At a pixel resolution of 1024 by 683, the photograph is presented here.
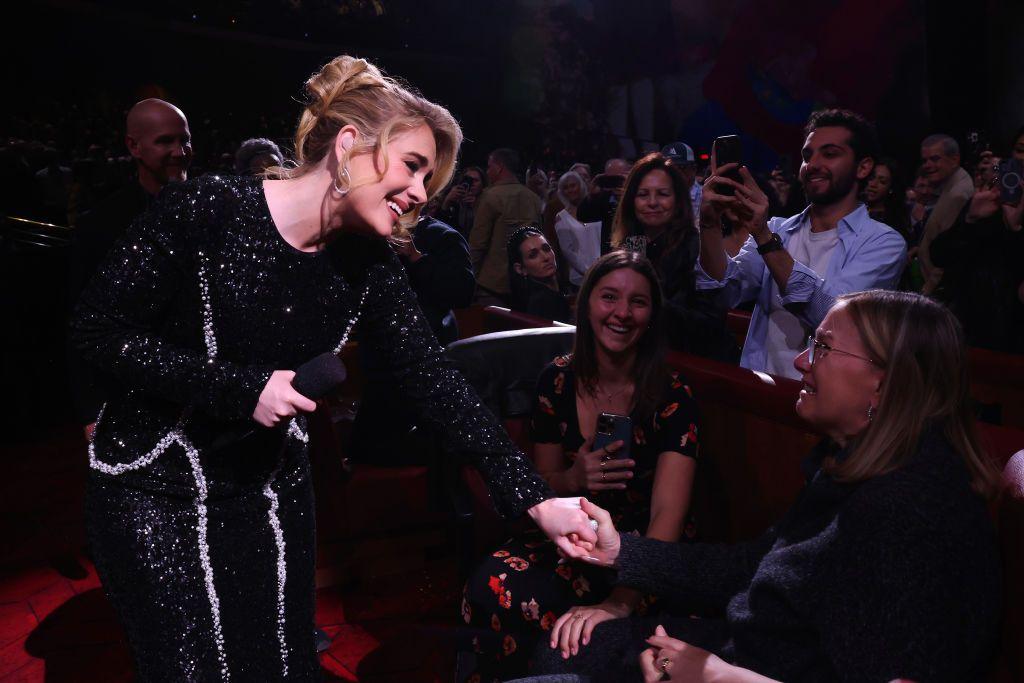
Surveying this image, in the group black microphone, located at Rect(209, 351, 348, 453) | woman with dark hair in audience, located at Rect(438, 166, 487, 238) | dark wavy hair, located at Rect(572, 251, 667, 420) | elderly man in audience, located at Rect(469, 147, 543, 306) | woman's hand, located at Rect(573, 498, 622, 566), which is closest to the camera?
black microphone, located at Rect(209, 351, 348, 453)

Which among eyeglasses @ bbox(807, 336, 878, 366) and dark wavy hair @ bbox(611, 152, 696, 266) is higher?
dark wavy hair @ bbox(611, 152, 696, 266)

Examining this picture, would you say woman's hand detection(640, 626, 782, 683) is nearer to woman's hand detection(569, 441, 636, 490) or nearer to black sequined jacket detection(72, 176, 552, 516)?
woman's hand detection(569, 441, 636, 490)

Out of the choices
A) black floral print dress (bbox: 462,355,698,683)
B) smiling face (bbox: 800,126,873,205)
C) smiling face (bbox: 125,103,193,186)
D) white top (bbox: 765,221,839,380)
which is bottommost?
black floral print dress (bbox: 462,355,698,683)

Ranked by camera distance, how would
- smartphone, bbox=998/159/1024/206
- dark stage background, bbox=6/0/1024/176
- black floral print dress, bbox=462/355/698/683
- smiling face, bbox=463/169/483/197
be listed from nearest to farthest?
black floral print dress, bbox=462/355/698/683, smartphone, bbox=998/159/1024/206, smiling face, bbox=463/169/483/197, dark stage background, bbox=6/0/1024/176

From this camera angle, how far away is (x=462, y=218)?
5773 mm

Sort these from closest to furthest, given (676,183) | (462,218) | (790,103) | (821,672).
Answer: (821,672) < (676,183) < (462,218) < (790,103)

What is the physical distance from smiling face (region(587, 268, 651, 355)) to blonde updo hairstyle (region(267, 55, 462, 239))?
0.88m

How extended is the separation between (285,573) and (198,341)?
0.40 m

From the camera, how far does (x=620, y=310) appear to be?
7.14 feet

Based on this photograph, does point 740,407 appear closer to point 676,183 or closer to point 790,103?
point 676,183

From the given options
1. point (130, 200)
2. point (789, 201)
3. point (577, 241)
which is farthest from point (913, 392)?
point (789, 201)

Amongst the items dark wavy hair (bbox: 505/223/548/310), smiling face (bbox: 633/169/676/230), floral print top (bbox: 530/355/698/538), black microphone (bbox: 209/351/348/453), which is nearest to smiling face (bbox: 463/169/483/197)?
dark wavy hair (bbox: 505/223/548/310)

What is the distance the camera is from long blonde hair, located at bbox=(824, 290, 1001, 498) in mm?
1264

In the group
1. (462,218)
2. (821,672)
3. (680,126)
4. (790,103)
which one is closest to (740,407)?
(821,672)
